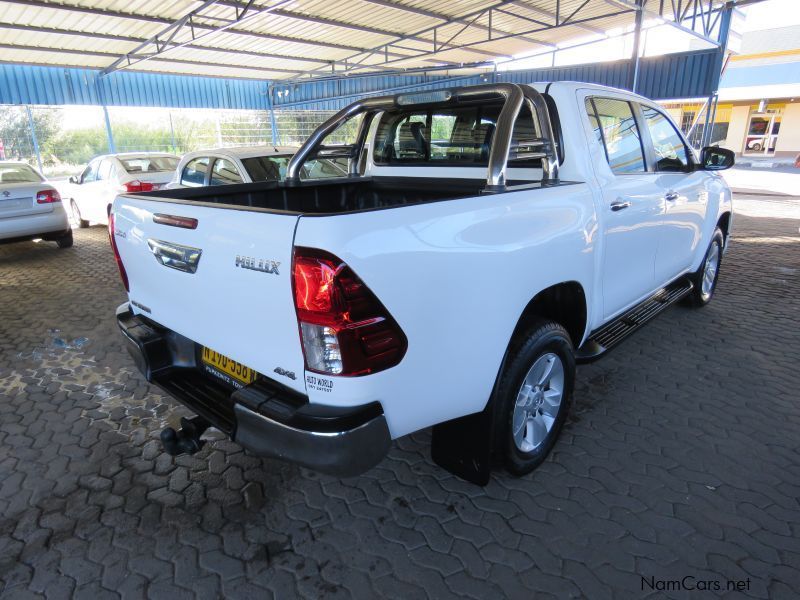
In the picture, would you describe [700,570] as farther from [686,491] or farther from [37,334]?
[37,334]

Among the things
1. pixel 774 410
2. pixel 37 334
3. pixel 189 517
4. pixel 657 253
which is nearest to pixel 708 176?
pixel 657 253

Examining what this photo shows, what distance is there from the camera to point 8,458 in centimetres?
297

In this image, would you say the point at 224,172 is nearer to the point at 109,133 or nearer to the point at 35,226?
the point at 35,226

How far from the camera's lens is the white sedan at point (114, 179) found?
30.2ft

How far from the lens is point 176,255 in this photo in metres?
2.21

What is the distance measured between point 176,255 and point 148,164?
8935mm

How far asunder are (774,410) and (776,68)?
3509 centimetres

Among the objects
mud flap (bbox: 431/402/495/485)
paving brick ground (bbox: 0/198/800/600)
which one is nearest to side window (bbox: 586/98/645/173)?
paving brick ground (bbox: 0/198/800/600)

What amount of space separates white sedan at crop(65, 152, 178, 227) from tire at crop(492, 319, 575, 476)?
8.16 meters

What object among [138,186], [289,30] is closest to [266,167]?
[138,186]

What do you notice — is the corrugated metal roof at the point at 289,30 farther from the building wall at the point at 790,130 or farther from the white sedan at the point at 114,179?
the building wall at the point at 790,130

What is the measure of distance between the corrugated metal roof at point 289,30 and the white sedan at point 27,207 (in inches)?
173

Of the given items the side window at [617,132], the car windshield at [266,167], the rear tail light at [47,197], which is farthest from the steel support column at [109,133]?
the side window at [617,132]

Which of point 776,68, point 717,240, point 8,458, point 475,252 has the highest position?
point 776,68
